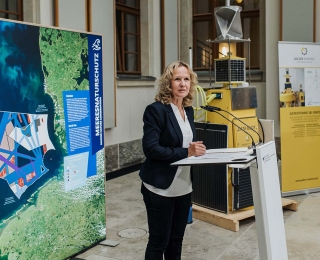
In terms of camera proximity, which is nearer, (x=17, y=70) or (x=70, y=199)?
(x=17, y=70)

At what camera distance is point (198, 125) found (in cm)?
466

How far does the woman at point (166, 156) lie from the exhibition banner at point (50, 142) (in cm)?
95

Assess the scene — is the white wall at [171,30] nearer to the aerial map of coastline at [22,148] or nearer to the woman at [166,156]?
the aerial map of coastline at [22,148]

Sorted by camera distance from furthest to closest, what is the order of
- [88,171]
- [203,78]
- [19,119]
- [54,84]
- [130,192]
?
[203,78]
[130,192]
[88,171]
[54,84]
[19,119]

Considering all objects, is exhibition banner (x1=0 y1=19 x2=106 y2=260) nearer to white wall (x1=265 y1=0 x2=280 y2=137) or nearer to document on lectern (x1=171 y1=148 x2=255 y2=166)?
document on lectern (x1=171 y1=148 x2=255 y2=166)

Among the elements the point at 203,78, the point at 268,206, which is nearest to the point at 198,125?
the point at 268,206

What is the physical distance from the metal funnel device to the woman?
2.30 metres

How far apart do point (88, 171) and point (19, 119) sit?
0.86 meters

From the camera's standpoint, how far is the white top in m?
2.57

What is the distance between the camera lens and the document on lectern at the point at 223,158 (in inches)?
82.5

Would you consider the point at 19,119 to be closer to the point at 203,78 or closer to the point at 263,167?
the point at 263,167

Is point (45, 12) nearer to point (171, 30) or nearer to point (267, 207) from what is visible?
point (171, 30)

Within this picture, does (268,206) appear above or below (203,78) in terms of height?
below

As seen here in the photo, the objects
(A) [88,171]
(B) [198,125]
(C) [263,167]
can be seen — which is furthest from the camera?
(B) [198,125]
